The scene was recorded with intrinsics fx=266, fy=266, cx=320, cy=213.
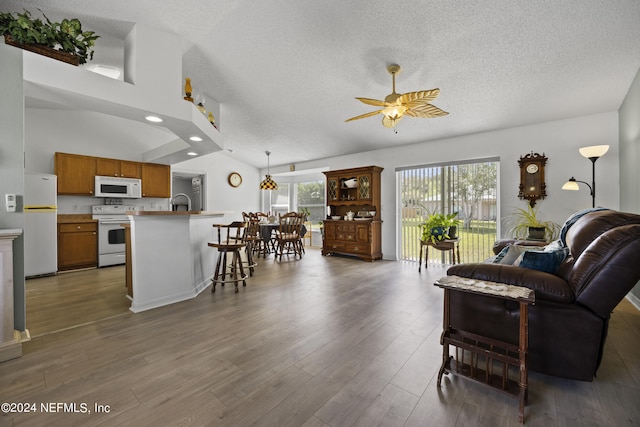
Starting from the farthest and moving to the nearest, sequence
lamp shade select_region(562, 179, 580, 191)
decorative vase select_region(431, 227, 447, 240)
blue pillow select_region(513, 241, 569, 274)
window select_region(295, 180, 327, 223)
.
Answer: window select_region(295, 180, 327, 223) < decorative vase select_region(431, 227, 447, 240) < lamp shade select_region(562, 179, 580, 191) < blue pillow select_region(513, 241, 569, 274)

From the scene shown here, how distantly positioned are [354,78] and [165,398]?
3.59 metres

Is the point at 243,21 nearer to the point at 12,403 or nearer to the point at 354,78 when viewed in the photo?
the point at 354,78

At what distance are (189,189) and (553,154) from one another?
30.6 ft

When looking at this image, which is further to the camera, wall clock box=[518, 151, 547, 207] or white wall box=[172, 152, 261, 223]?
white wall box=[172, 152, 261, 223]

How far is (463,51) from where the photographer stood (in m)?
2.71

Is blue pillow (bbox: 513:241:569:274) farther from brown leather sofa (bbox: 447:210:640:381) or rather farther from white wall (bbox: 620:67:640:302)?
white wall (bbox: 620:67:640:302)

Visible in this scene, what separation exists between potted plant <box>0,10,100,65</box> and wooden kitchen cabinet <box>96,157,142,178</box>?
3215 mm

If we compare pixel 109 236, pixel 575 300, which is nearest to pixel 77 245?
pixel 109 236

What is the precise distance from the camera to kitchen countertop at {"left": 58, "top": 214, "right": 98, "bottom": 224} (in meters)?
4.56

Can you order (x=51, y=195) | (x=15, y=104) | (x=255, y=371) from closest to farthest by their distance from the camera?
(x=255, y=371)
(x=15, y=104)
(x=51, y=195)

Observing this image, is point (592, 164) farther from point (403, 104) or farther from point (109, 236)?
point (109, 236)

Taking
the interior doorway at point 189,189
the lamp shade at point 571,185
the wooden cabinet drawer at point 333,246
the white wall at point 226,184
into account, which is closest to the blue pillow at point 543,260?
the lamp shade at point 571,185

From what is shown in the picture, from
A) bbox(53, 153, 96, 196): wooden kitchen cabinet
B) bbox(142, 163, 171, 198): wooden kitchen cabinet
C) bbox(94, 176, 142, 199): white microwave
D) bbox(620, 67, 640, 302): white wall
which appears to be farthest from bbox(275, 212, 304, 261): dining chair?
bbox(620, 67, 640, 302): white wall

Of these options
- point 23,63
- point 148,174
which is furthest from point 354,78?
point 148,174
